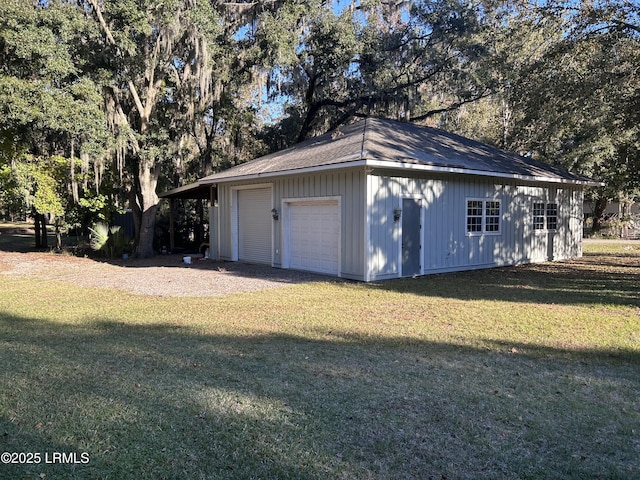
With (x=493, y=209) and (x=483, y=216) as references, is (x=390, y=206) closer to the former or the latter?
(x=483, y=216)

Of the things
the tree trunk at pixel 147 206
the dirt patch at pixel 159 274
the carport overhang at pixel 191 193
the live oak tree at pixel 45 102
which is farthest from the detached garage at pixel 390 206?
the live oak tree at pixel 45 102

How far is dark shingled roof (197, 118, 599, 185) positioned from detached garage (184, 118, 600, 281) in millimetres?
49

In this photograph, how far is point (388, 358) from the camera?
204 inches

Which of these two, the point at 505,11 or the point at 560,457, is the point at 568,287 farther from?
the point at 560,457

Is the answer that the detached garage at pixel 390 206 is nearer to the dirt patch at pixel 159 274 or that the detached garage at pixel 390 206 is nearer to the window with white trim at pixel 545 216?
the window with white trim at pixel 545 216

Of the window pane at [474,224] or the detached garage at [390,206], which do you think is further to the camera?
the window pane at [474,224]

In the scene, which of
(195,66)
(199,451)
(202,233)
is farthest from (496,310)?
(202,233)

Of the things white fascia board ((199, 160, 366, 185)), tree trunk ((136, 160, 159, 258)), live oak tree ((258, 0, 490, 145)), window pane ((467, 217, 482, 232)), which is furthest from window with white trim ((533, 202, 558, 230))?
tree trunk ((136, 160, 159, 258))

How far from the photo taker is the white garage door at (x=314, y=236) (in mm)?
A: 11703

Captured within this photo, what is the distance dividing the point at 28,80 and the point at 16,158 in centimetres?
323

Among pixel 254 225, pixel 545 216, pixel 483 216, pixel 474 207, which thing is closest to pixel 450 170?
pixel 474 207

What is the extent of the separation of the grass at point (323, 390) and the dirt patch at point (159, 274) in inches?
74.7

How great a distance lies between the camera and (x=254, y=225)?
573 inches

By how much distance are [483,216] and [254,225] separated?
6.73 meters
